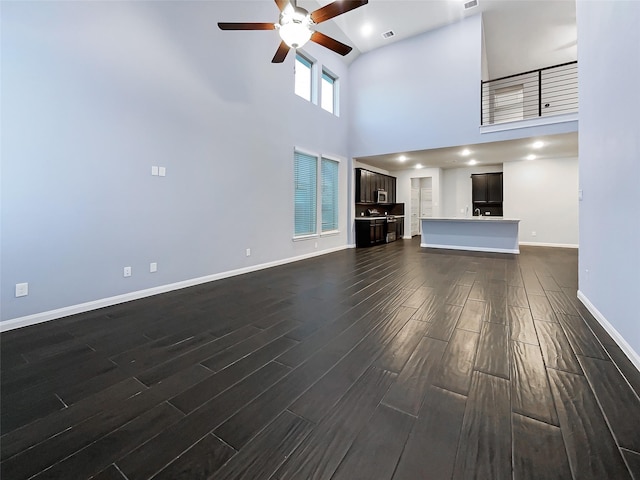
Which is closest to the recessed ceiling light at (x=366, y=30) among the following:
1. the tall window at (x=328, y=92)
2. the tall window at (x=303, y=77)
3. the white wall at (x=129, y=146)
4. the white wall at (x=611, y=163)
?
the tall window at (x=328, y=92)

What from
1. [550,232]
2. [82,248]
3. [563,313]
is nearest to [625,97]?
[563,313]

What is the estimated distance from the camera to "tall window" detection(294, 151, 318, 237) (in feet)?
19.6

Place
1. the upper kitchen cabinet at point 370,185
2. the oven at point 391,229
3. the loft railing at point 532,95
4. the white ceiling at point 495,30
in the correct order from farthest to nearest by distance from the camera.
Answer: the oven at point 391,229 → the upper kitchen cabinet at point 370,185 → the loft railing at point 532,95 → the white ceiling at point 495,30

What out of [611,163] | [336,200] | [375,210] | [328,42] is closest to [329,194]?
[336,200]

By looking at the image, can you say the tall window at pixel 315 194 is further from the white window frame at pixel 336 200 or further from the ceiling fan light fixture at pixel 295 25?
the ceiling fan light fixture at pixel 295 25

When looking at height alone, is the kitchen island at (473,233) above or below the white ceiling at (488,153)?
below

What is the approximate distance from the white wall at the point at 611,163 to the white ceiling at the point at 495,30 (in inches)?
139

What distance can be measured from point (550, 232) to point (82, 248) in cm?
1024

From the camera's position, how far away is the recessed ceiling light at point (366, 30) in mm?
6328

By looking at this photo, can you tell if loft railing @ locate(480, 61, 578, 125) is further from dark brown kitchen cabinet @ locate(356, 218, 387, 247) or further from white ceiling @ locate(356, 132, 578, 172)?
dark brown kitchen cabinet @ locate(356, 218, 387, 247)

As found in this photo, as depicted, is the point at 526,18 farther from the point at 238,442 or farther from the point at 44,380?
the point at 44,380

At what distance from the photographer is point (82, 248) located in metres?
2.94

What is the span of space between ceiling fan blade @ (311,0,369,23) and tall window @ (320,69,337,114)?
4.19 m

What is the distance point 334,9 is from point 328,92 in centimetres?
486
